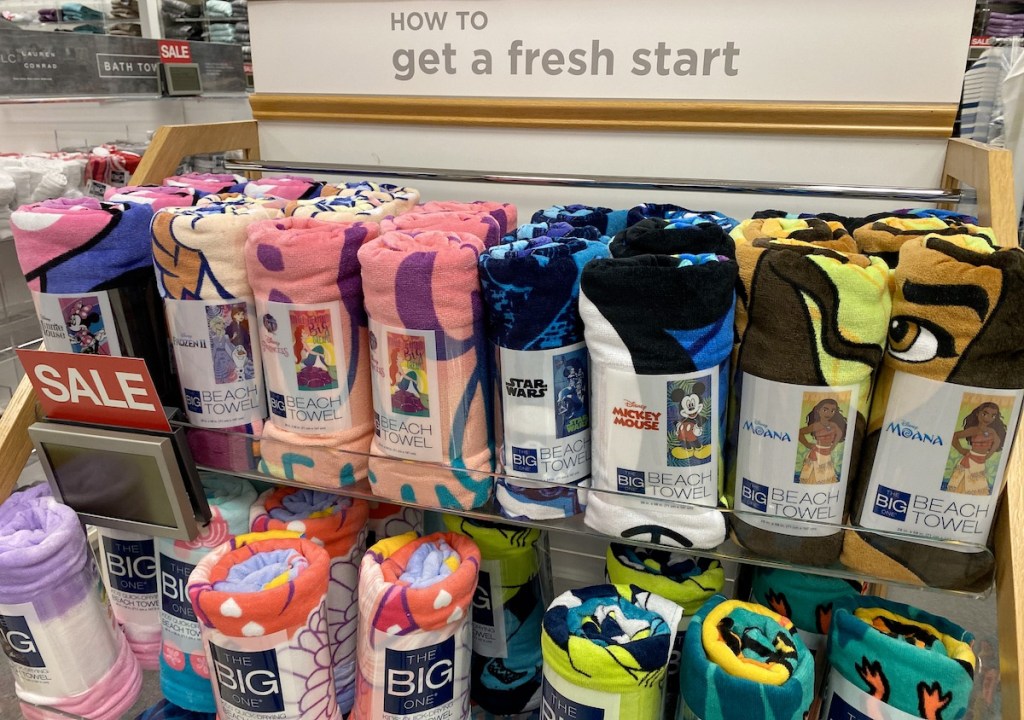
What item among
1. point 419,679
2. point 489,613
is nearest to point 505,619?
point 489,613

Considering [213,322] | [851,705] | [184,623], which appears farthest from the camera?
[184,623]

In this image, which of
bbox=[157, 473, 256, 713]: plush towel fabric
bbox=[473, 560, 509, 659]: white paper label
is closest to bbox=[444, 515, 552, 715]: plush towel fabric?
bbox=[473, 560, 509, 659]: white paper label

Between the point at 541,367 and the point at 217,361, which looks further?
the point at 217,361

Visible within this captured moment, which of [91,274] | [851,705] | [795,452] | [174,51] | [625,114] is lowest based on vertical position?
[851,705]

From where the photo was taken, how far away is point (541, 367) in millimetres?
755

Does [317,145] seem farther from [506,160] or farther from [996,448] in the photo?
[996,448]

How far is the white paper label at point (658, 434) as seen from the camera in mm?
707

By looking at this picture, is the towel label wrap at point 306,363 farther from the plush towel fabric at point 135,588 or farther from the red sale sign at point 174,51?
the red sale sign at point 174,51

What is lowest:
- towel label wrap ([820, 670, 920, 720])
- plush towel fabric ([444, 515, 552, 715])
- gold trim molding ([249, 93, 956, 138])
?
plush towel fabric ([444, 515, 552, 715])

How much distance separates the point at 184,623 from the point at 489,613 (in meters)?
0.42

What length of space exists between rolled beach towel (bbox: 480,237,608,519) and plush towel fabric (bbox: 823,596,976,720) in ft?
1.07

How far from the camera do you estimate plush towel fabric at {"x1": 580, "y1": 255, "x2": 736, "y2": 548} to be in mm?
679

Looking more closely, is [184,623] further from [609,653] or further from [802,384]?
[802,384]

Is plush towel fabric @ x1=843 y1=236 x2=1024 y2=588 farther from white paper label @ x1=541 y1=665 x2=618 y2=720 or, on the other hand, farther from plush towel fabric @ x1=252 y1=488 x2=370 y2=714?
plush towel fabric @ x1=252 y1=488 x2=370 y2=714
